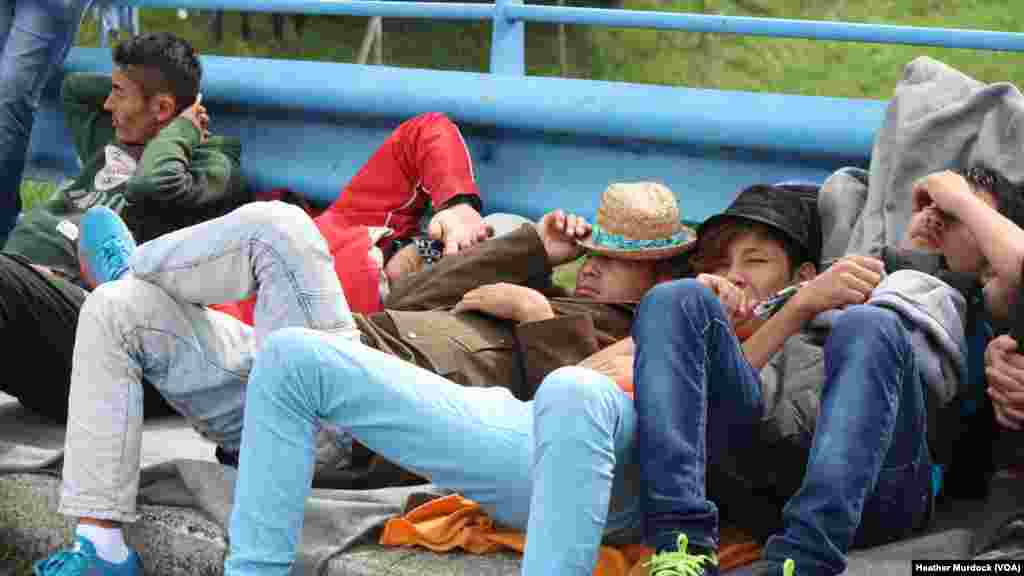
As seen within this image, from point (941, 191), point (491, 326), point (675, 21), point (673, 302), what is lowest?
point (491, 326)

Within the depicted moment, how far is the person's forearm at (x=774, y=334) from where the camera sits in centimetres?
282

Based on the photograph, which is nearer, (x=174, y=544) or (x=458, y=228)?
(x=174, y=544)

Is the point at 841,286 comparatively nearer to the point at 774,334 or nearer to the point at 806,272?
the point at 774,334

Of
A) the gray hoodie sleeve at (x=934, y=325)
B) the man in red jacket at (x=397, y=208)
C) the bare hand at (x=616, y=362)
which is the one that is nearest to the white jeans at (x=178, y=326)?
the bare hand at (x=616, y=362)

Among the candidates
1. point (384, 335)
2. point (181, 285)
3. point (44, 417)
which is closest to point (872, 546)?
point (384, 335)

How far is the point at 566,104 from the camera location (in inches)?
157

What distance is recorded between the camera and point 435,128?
400 cm

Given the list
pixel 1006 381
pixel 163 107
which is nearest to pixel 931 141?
pixel 1006 381

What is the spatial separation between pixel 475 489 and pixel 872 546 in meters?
0.68

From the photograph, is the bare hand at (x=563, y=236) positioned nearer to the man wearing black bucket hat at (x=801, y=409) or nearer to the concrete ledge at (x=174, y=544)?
the man wearing black bucket hat at (x=801, y=409)

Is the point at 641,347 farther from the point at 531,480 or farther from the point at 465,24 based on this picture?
the point at 465,24

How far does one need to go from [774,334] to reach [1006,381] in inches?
16.9

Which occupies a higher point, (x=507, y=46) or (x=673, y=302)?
(x=507, y=46)

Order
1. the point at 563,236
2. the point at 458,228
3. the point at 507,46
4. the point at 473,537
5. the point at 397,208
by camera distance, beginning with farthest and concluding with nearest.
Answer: the point at 507,46 < the point at 397,208 < the point at 458,228 < the point at 563,236 < the point at 473,537
